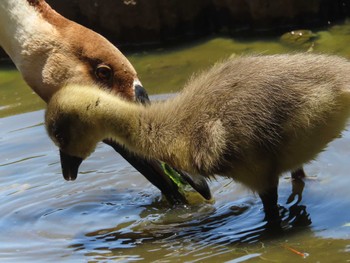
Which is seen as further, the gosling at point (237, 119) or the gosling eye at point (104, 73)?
the gosling eye at point (104, 73)

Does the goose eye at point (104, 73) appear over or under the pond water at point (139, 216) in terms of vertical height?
over

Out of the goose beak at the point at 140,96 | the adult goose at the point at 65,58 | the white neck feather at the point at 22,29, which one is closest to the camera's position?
the goose beak at the point at 140,96

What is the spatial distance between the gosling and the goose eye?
45 cm

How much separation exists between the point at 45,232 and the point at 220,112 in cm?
130

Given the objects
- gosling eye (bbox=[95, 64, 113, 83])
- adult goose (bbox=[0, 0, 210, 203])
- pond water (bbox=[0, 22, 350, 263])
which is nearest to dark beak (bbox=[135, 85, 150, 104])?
adult goose (bbox=[0, 0, 210, 203])

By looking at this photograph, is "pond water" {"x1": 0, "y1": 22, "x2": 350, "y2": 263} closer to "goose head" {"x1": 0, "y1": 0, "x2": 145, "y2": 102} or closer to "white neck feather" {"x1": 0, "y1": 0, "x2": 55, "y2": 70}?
"goose head" {"x1": 0, "y1": 0, "x2": 145, "y2": 102}

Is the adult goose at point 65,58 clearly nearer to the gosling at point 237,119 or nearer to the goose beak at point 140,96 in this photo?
A: the goose beak at point 140,96

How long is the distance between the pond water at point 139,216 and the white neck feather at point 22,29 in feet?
2.83

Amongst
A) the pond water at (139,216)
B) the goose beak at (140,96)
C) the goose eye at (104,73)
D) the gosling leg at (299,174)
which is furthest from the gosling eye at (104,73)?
the gosling leg at (299,174)

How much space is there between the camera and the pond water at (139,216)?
14.9 feet

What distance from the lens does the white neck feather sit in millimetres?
5691

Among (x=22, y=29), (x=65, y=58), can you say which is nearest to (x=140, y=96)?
(x=65, y=58)

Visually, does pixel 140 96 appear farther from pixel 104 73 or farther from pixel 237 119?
pixel 237 119

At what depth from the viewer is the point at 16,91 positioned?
8250mm
